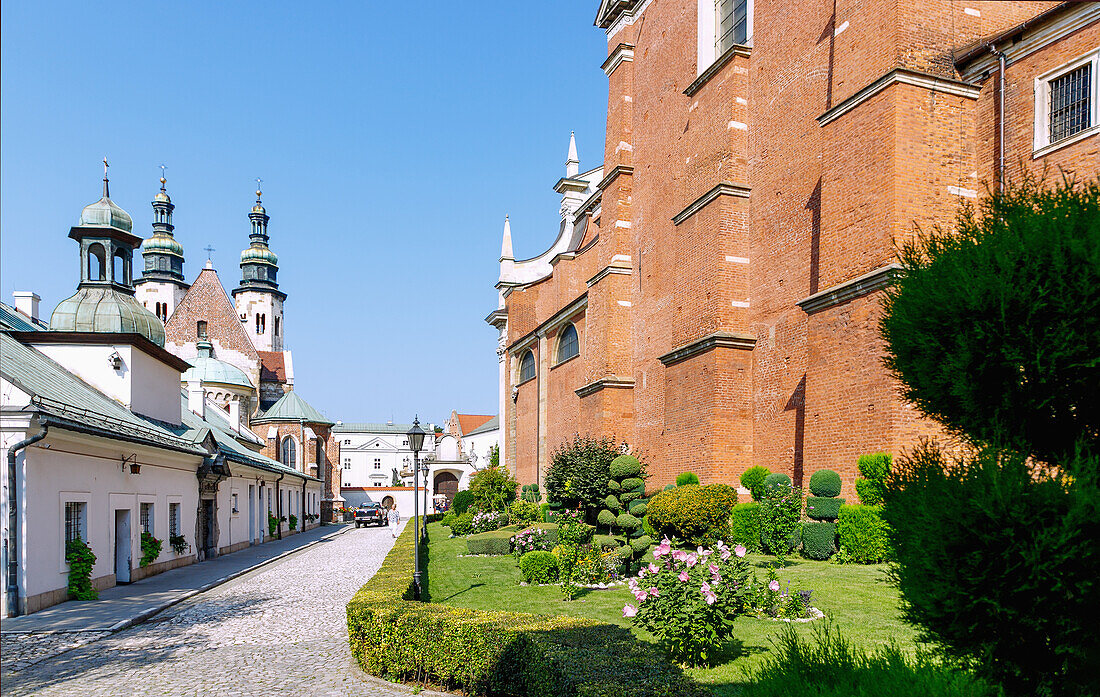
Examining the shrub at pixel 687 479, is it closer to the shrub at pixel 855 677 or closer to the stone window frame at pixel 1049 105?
the stone window frame at pixel 1049 105

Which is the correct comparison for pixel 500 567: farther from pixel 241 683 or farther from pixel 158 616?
pixel 241 683

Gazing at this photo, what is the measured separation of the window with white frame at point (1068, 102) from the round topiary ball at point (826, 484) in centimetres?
657

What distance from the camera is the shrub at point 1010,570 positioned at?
397 cm

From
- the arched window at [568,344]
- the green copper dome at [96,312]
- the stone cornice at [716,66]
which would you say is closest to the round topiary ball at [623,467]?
the stone cornice at [716,66]

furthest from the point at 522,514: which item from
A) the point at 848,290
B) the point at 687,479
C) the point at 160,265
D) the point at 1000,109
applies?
the point at 160,265

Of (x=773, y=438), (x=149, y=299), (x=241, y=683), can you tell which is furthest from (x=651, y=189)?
(x=149, y=299)

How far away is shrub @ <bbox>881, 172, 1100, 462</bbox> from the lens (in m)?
4.38

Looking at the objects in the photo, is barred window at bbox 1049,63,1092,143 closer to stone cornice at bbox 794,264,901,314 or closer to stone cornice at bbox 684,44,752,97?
stone cornice at bbox 794,264,901,314

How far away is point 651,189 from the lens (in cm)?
2667

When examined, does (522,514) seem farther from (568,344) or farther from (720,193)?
(720,193)

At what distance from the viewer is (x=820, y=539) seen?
1417 centimetres

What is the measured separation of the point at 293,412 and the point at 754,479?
1630 inches

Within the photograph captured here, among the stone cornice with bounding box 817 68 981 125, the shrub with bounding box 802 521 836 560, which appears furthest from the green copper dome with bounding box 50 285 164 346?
the stone cornice with bounding box 817 68 981 125

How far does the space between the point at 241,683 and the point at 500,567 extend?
10239mm
